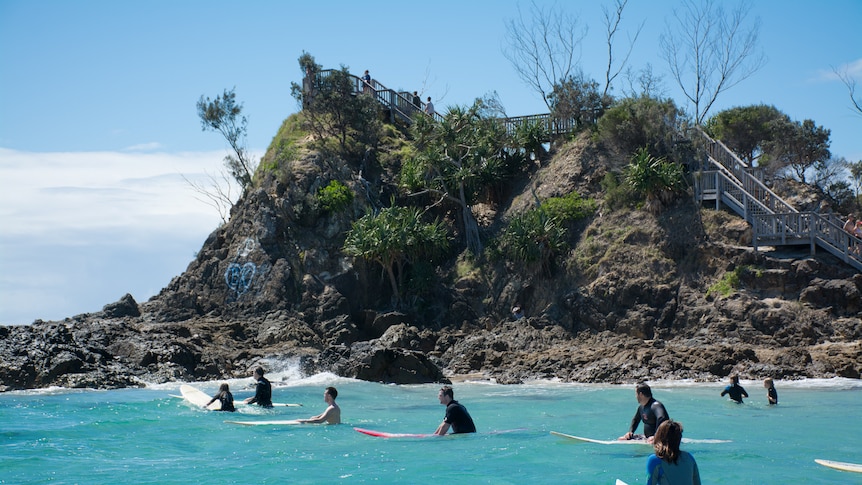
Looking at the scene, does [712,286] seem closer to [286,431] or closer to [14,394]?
[286,431]

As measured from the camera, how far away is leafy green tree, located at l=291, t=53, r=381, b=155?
4028cm

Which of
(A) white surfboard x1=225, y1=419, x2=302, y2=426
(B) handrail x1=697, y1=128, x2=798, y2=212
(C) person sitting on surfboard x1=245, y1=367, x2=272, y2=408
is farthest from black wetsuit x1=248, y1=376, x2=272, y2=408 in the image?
(B) handrail x1=697, y1=128, x2=798, y2=212

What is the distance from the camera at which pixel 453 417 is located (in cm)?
1625

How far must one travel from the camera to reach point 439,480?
13.4m

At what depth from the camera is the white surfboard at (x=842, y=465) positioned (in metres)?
13.0

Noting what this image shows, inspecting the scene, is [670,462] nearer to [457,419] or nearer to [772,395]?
[457,419]

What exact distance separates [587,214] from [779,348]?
391 inches

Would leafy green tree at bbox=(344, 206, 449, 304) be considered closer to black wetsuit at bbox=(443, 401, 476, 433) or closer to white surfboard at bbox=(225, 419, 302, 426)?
white surfboard at bbox=(225, 419, 302, 426)

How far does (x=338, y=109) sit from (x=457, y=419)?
2620cm

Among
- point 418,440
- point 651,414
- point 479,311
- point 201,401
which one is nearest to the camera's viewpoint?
point 651,414

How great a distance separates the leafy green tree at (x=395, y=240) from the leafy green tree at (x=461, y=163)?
1844 mm

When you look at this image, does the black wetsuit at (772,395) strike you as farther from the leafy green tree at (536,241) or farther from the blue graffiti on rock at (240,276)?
the blue graffiti on rock at (240,276)

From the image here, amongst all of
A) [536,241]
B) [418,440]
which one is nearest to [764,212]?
[536,241]

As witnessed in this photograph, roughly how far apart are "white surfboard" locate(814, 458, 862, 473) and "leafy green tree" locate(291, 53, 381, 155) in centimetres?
2958
